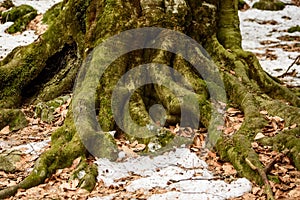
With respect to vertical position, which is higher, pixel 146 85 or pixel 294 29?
pixel 146 85

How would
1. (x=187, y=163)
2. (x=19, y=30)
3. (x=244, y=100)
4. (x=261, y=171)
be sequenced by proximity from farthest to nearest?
(x=19, y=30)
(x=244, y=100)
(x=187, y=163)
(x=261, y=171)

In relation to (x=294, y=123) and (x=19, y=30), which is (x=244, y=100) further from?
(x=19, y=30)

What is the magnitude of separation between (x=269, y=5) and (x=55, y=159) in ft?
51.9

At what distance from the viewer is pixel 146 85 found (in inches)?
200

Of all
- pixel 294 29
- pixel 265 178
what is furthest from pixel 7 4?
pixel 265 178

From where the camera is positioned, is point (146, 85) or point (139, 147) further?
point (146, 85)

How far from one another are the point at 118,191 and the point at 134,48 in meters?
2.36

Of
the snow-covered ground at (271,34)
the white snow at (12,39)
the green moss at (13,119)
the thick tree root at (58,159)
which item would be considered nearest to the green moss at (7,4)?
the white snow at (12,39)

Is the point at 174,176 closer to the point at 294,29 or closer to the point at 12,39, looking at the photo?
the point at 12,39

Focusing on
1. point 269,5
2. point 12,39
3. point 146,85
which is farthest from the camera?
point 269,5

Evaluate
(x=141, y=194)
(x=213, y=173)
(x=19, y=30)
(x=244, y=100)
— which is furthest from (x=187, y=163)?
(x=19, y=30)

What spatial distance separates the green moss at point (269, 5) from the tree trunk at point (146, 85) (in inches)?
455

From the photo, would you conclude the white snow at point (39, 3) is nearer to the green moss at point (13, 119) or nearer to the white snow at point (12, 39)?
the white snow at point (12, 39)

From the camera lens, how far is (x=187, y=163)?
408 cm
